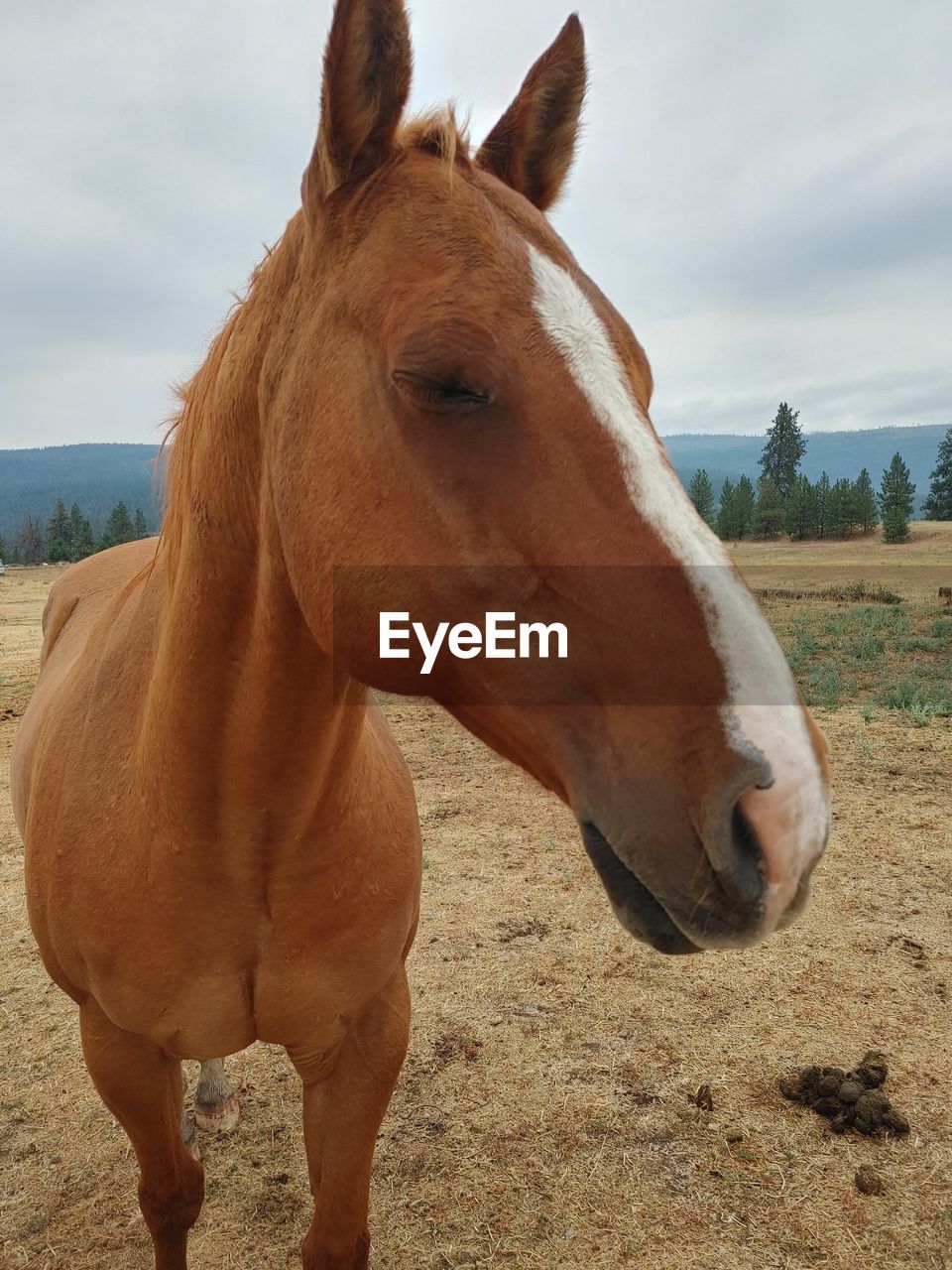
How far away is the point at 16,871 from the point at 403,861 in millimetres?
4907

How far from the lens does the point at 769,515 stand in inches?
2393

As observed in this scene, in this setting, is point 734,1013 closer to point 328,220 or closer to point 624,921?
point 624,921

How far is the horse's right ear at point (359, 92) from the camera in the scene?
52.4 inches

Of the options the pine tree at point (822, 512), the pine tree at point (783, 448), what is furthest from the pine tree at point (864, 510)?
the pine tree at point (783, 448)

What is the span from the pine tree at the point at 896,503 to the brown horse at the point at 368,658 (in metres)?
52.8

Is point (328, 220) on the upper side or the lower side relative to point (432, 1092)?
upper

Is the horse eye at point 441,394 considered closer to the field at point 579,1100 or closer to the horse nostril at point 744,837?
the horse nostril at point 744,837

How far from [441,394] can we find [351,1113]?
2025 mm

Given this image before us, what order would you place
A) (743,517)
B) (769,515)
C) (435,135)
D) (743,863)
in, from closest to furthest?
(743,863) < (435,135) < (769,515) < (743,517)

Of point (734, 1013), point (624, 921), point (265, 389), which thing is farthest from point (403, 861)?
point (734, 1013)

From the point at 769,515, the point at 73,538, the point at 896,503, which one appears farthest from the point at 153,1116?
the point at 73,538

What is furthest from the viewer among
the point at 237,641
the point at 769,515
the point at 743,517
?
the point at 743,517

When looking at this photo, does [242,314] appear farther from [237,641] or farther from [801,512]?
[801,512]

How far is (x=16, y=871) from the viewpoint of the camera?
571 centimetres
